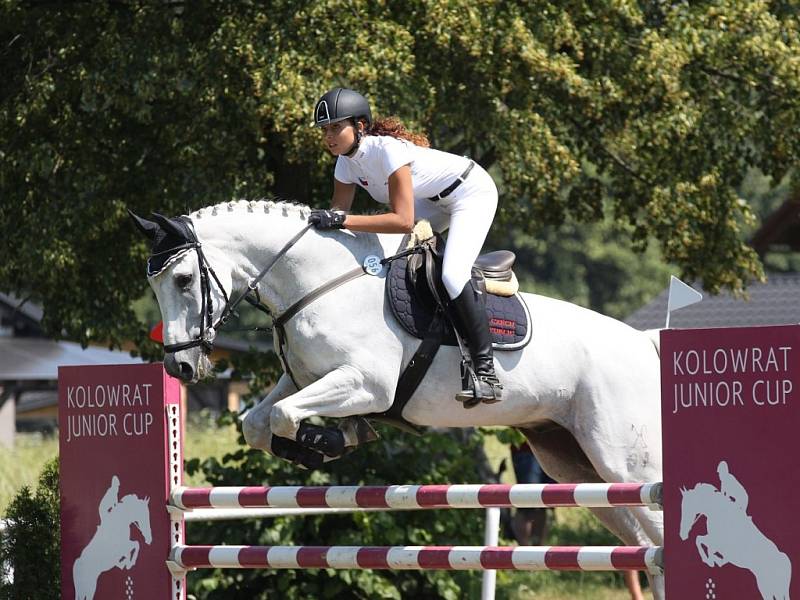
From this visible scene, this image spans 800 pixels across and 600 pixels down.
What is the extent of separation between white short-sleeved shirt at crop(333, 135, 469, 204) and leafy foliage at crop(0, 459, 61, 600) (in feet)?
6.84

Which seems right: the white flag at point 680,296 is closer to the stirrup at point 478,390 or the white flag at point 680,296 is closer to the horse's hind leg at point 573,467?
the horse's hind leg at point 573,467

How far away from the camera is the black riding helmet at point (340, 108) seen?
17.0 feet

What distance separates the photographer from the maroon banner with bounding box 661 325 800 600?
4.20m

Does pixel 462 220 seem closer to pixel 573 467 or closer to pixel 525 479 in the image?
pixel 573 467

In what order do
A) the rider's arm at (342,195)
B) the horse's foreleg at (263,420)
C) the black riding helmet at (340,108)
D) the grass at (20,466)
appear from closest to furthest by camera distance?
1. the black riding helmet at (340,108)
2. the horse's foreleg at (263,420)
3. the rider's arm at (342,195)
4. the grass at (20,466)

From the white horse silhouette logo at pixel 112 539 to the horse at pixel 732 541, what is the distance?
221 centimetres

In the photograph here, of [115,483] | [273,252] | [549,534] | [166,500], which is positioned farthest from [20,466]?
[273,252]

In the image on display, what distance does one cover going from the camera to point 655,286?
46125 millimetres

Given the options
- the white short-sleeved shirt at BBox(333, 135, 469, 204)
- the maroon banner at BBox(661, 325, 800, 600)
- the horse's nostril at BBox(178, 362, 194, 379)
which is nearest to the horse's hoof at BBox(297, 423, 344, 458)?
the horse's nostril at BBox(178, 362, 194, 379)

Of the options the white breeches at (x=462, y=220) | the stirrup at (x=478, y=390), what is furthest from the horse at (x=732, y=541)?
the white breeches at (x=462, y=220)

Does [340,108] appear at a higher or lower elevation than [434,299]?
higher

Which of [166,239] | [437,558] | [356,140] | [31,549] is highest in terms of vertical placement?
→ [356,140]

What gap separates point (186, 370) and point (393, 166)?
3.69 ft

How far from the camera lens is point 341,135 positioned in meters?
5.21
